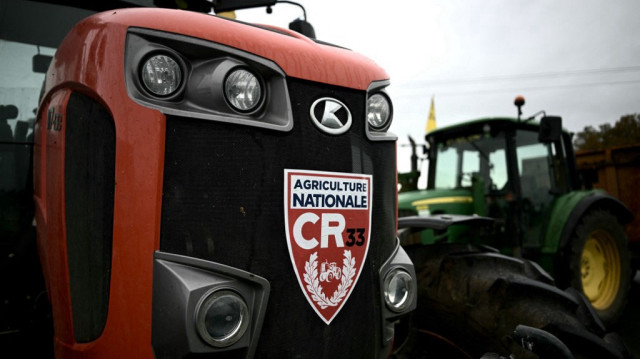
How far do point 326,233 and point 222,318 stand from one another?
0.45 meters

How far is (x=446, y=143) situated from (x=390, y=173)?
4.05 metres

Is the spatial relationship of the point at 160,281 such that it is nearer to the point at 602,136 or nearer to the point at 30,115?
the point at 30,115

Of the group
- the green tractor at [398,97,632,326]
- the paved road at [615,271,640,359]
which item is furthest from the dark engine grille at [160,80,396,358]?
the paved road at [615,271,640,359]

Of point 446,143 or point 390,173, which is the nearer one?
point 390,173

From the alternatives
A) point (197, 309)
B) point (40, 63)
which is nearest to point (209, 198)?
point (197, 309)

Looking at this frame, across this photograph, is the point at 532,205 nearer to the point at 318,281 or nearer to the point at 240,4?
the point at 240,4

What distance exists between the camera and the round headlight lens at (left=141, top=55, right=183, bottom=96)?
4.43 ft

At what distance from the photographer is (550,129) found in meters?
4.51

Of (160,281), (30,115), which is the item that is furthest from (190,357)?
(30,115)

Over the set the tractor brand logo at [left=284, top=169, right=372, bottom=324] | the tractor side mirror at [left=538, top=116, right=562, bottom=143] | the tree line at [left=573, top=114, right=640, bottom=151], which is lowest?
the tractor brand logo at [left=284, top=169, right=372, bottom=324]

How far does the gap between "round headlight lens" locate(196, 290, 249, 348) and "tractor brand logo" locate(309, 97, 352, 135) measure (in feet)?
2.12

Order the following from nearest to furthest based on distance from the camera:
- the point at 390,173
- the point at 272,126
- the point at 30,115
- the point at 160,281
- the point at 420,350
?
the point at 160,281 → the point at 272,126 → the point at 390,173 → the point at 30,115 → the point at 420,350

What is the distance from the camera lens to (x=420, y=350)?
8.70 feet

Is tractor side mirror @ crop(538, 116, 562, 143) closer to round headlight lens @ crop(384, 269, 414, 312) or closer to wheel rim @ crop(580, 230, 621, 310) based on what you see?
wheel rim @ crop(580, 230, 621, 310)
